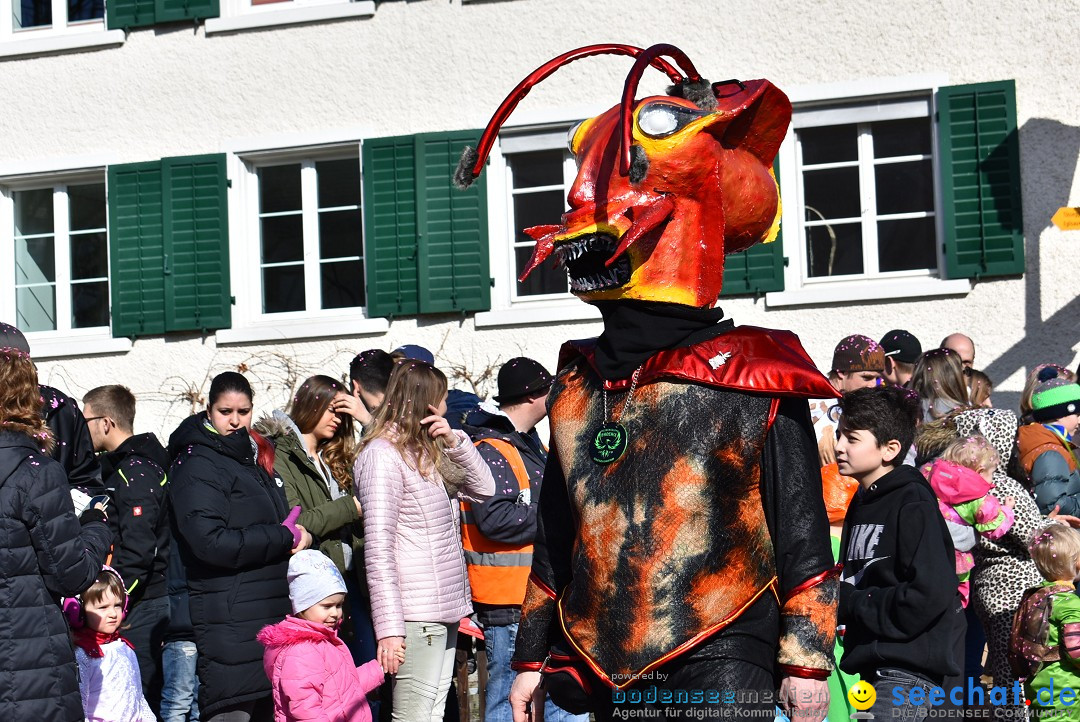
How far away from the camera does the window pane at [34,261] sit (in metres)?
13.2

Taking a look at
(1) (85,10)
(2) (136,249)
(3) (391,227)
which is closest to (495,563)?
(3) (391,227)

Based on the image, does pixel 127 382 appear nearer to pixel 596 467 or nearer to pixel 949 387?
pixel 949 387

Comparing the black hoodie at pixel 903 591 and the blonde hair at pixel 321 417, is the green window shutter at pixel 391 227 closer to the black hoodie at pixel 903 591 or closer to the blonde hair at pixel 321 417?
the blonde hair at pixel 321 417

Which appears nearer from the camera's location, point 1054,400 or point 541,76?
point 541,76

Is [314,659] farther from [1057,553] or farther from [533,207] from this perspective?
[533,207]

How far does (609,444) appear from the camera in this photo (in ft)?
12.7

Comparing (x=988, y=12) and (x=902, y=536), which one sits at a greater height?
(x=988, y=12)

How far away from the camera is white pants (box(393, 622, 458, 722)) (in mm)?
6336

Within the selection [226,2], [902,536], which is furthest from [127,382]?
[902,536]

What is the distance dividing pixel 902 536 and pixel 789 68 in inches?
263

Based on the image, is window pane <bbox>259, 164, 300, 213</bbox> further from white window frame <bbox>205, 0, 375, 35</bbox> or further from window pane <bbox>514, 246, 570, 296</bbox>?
window pane <bbox>514, 246, 570, 296</bbox>

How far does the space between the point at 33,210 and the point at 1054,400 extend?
9.15 m

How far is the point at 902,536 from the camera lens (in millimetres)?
5215

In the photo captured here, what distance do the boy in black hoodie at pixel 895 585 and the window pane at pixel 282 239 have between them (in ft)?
25.7
